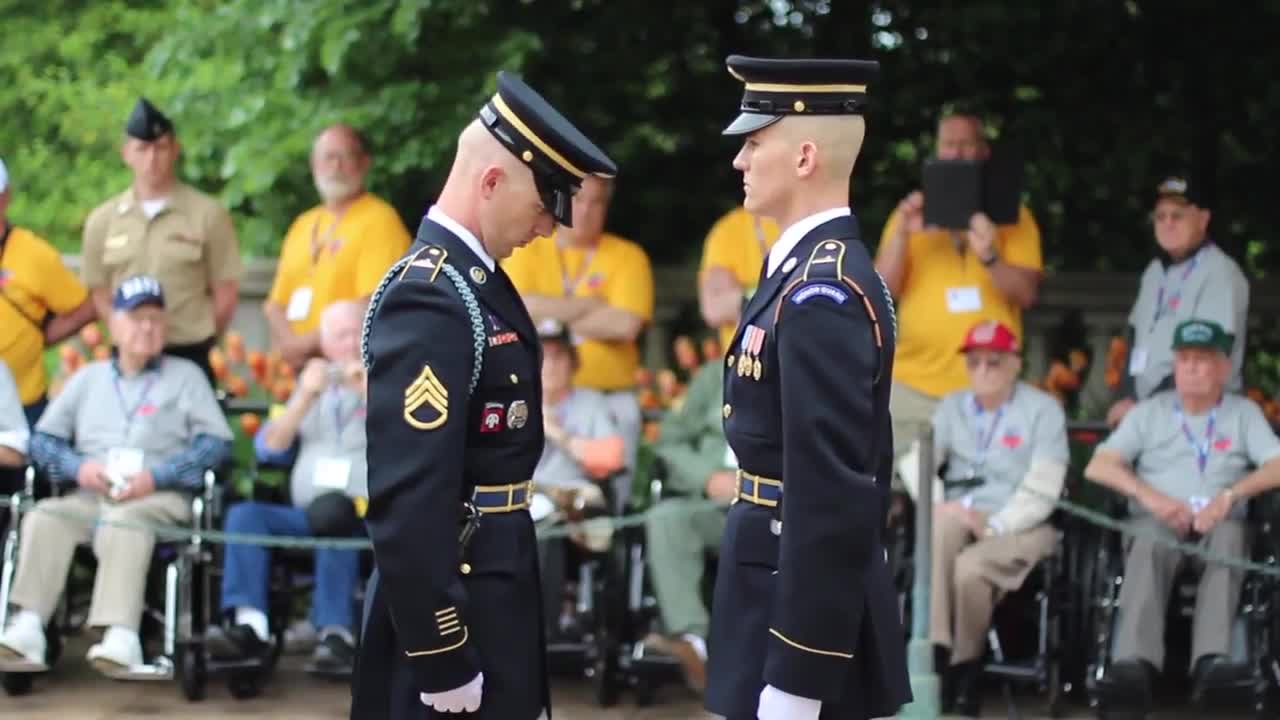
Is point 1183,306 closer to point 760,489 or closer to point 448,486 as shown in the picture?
point 760,489

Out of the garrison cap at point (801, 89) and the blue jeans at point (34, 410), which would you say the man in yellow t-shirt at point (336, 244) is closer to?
the blue jeans at point (34, 410)

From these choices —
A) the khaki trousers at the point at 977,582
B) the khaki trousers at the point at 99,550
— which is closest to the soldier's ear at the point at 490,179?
the khaki trousers at the point at 977,582

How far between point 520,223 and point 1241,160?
643 cm

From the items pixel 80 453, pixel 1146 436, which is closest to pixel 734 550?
pixel 1146 436

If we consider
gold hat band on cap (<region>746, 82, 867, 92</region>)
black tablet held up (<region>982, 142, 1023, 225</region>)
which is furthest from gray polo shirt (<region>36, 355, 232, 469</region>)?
gold hat band on cap (<region>746, 82, 867, 92</region>)

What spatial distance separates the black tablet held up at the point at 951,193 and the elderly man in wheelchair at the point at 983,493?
15.0 inches

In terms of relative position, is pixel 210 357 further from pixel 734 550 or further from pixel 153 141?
pixel 734 550

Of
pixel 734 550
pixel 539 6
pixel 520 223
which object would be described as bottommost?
pixel 734 550

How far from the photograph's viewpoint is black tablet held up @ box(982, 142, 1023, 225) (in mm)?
8125

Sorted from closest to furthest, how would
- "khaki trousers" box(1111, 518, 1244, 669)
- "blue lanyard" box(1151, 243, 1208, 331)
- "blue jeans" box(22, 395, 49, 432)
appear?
"khaki trousers" box(1111, 518, 1244, 669), "blue lanyard" box(1151, 243, 1208, 331), "blue jeans" box(22, 395, 49, 432)

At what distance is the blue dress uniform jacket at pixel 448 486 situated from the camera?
4.20 meters

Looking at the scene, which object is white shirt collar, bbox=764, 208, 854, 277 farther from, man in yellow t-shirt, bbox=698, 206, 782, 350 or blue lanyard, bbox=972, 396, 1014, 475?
man in yellow t-shirt, bbox=698, 206, 782, 350

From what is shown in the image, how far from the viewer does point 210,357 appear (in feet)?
29.4

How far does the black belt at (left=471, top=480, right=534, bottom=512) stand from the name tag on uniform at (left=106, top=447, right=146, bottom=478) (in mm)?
3815
